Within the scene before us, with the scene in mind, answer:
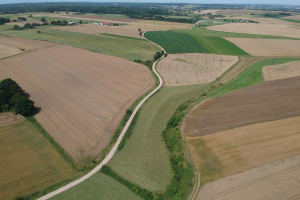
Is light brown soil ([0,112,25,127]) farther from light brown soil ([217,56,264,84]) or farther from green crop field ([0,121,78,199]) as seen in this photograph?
light brown soil ([217,56,264,84])

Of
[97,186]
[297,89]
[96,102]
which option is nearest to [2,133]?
[96,102]

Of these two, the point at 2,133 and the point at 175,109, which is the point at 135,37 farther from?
the point at 2,133

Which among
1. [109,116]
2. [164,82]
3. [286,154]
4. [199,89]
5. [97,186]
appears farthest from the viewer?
[164,82]

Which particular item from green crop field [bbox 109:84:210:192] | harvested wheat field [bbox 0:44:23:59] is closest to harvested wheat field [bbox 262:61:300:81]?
green crop field [bbox 109:84:210:192]

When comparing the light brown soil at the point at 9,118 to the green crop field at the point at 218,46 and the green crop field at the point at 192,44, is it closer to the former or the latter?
the green crop field at the point at 192,44

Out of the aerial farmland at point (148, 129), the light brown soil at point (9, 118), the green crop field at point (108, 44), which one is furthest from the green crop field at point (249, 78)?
the light brown soil at point (9, 118)

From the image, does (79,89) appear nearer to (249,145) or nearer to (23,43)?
(249,145)
